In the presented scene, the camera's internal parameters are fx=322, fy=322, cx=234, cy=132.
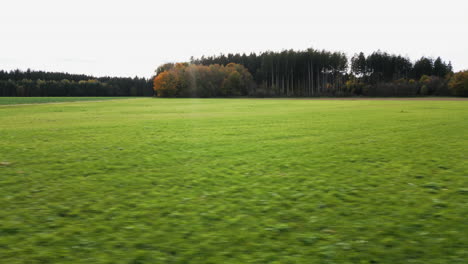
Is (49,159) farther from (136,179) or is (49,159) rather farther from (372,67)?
(372,67)

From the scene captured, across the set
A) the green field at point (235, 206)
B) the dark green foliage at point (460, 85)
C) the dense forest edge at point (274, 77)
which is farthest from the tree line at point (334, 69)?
the green field at point (235, 206)

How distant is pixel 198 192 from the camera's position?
6.93 meters

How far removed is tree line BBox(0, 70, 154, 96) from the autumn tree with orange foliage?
39.0 m

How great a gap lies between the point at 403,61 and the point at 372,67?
1226cm

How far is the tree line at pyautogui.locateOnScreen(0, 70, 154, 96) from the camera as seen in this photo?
12750 centimetres

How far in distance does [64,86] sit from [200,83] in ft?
205

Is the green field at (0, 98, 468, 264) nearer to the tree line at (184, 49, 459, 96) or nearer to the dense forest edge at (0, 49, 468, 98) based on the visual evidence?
the dense forest edge at (0, 49, 468, 98)

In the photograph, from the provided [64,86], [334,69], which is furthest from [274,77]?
[64,86]

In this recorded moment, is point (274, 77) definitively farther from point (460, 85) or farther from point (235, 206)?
point (235, 206)

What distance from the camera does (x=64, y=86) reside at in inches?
5256

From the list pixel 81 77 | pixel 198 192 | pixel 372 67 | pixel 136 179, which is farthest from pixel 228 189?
pixel 81 77

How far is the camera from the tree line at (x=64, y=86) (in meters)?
128

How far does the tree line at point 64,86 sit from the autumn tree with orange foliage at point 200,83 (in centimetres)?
3896

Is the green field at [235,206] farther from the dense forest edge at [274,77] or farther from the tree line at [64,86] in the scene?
the tree line at [64,86]
